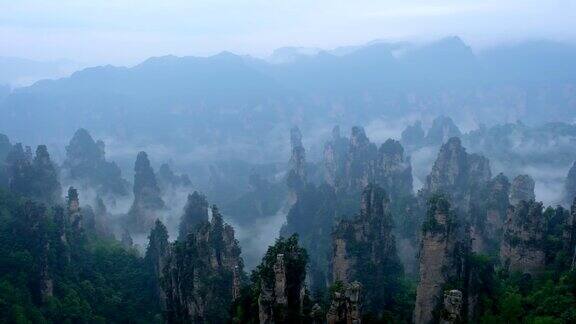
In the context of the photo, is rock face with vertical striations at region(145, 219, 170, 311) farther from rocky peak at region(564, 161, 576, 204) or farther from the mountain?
the mountain

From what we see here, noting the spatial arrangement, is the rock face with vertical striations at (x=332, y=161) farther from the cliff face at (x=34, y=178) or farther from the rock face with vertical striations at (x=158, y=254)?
the rock face with vertical striations at (x=158, y=254)

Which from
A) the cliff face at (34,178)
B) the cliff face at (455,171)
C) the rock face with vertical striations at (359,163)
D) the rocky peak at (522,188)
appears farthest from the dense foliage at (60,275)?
the rocky peak at (522,188)

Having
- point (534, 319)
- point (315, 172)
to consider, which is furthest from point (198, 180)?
point (534, 319)

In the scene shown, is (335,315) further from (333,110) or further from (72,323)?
(333,110)

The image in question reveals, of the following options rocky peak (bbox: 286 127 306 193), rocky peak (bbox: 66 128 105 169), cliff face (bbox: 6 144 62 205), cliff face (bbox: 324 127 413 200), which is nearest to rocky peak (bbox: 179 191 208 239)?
cliff face (bbox: 6 144 62 205)

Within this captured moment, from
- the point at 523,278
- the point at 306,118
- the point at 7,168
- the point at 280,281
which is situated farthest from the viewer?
the point at 306,118

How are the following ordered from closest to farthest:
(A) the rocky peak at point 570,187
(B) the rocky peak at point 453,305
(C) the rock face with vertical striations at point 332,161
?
(B) the rocky peak at point 453,305 → (A) the rocky peak at point 570,187 → (C) the rock face with vertical striations at point 332,161
